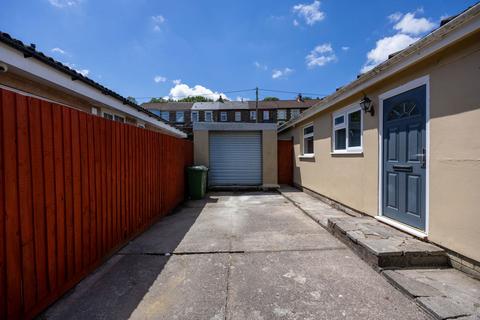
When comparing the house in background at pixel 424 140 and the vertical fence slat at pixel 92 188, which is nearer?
the house in background at pixel 424 140

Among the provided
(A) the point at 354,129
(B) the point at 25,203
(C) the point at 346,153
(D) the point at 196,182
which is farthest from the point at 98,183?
(A) the point at 354,129

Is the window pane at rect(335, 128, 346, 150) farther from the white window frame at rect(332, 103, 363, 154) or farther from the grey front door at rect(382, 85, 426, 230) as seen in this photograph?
the grey front door at rect(382, 85, 426, 230)

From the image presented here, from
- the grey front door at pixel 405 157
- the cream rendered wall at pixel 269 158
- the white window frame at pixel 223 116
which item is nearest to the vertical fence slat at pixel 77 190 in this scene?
the grey front door at pixel 405 157

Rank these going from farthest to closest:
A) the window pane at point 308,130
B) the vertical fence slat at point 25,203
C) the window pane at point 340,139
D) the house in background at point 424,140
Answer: the window pane at point 308,130
the window pane at point 340,139
the house in background at point 424,140
the vertical fence slat at point 25,203

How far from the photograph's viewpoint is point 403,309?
235 centimetres

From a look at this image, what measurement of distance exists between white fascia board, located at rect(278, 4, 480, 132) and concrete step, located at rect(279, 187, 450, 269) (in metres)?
2.65

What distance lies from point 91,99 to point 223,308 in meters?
5.07

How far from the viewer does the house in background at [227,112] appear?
36344mm

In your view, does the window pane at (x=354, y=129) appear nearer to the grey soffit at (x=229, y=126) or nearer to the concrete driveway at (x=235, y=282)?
the concrete driveway at (x=235, y=282)

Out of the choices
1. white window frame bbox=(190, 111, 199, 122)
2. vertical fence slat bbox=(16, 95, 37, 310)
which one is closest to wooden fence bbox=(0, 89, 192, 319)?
vertical fence slat bbox=(16, 95, 37, 310)

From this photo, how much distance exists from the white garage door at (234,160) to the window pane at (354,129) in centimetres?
500

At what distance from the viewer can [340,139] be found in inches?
257

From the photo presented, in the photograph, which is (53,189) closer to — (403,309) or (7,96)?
(7,96)

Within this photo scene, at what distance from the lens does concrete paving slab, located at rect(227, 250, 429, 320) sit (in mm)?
2328
